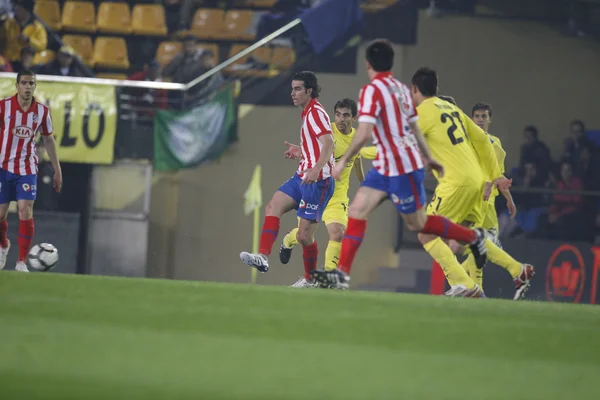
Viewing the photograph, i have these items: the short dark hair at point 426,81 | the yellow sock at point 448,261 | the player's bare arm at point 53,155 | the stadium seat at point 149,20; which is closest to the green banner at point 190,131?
the stadium seat at point 149,20

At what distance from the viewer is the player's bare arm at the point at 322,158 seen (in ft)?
31.0

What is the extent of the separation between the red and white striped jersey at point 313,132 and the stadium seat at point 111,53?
1009 cm

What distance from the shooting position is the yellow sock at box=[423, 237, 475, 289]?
9.06 m

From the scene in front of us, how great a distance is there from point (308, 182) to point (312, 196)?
17.1 inches

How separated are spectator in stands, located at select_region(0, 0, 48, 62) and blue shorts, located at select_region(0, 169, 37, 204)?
777 centimetres

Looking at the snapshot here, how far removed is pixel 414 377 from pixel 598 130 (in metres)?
15.1

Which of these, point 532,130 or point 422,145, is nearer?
point 422,145

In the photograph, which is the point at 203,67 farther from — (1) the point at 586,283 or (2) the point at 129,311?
(2) the point at 129,311

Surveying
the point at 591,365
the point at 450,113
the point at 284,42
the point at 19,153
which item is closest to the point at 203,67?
the point at 284,42

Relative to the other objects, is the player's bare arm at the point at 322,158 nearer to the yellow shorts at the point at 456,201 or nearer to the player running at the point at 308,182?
the player running at the point at 308,182

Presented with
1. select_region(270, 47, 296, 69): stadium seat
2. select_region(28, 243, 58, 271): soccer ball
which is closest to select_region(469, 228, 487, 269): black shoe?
select_region(28, 243, 58, 271): soccer ball

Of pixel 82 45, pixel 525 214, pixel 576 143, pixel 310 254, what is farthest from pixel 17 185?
pixel 576 143

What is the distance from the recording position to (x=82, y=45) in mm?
19469

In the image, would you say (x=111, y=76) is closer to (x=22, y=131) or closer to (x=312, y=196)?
(x=22, y=131)
